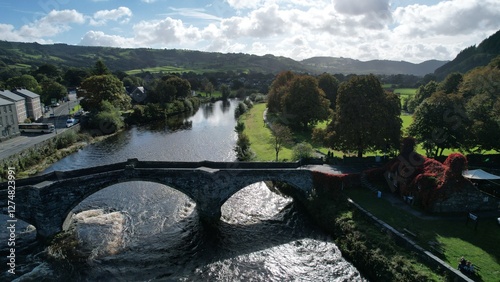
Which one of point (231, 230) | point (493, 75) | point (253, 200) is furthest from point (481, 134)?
point (231, 230)

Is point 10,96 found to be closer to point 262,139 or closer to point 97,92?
point 97,92

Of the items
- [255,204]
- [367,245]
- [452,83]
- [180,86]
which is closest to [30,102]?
[180,86]

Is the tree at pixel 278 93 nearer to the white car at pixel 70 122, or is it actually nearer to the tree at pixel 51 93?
the white car at pixel 70 122

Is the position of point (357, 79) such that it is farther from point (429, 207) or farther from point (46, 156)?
point (46, 156)

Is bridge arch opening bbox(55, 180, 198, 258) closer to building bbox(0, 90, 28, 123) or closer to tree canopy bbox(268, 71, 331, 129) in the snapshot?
tree canopy bbox(268, 71, 331, 129)

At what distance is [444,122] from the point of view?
4200cm

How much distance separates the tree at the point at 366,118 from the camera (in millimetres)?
39812

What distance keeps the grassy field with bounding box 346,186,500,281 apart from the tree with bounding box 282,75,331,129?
3481 cm

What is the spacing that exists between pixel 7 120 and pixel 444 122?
71.3 meters

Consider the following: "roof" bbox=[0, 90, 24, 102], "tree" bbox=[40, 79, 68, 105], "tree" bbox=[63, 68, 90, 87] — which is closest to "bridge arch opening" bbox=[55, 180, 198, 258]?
"roof" bbox=[0, 90, 24, 102]

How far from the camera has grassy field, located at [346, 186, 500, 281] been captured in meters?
23.0

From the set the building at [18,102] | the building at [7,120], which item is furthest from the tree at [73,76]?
the building at [7,120]

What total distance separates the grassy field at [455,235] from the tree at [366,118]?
32.5 ft

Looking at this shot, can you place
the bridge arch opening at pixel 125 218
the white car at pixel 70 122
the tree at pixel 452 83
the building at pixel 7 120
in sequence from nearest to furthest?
the bridge arch opening at pixel 125 218, the building at pixel 7 120, the white car at pixel 70 122, the tree at pixel 452 83
